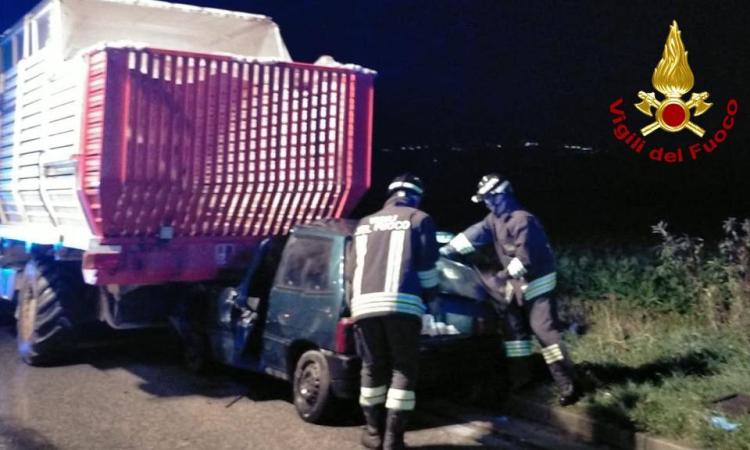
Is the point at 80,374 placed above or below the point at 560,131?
below

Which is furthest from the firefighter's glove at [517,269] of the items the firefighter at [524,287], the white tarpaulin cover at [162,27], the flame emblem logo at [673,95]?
the flame emblem logo at [673,95]

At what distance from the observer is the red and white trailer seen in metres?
6.35

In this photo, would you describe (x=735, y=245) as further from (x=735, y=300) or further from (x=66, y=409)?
(x=66, y=409)

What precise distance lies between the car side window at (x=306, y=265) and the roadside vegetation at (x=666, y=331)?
6.97 feet

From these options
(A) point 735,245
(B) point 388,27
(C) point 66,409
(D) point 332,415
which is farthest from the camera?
(B) point 388,27

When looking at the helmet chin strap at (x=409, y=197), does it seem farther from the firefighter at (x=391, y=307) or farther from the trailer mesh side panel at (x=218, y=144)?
the trailer mesh side panel at (x=218, y=144)

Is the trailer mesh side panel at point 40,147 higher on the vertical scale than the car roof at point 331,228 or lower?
higher

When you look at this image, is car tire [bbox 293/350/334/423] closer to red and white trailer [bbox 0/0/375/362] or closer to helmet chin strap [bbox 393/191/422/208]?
helmet chin strap [bbox 393/191/422/208]

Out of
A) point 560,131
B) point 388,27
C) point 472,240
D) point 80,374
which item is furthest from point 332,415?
point 388,27

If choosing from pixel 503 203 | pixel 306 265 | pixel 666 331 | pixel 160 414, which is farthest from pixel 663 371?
pixel 160 414

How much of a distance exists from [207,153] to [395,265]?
2.41 m

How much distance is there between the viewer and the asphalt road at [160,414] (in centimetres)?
546

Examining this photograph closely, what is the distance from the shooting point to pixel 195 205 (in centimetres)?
683

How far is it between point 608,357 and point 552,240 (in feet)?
12.3
